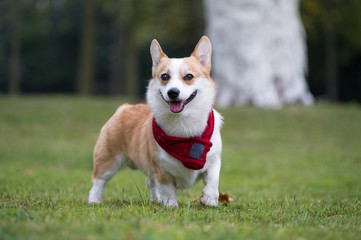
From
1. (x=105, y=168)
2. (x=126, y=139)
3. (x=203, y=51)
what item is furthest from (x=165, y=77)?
(x=105, y=168)

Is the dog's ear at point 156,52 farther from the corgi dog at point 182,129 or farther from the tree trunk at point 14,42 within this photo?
the tree trunk at point 14,42

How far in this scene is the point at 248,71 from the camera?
54.3 ft

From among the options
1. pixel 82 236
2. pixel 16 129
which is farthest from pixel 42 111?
pixel 82 236

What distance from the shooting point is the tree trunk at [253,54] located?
16.6 m

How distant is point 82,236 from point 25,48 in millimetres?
37856

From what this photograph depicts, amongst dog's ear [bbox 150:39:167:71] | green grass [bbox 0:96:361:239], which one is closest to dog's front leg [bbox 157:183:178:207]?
green grass [bbox 0:96:361:239]

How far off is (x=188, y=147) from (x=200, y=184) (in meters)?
3.51

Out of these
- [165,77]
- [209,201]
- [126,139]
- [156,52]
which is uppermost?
[156,52]

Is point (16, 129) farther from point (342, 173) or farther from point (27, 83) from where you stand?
point (27, 83)

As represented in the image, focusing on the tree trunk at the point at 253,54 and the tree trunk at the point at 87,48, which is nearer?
the tree trunk at the point at 253,54

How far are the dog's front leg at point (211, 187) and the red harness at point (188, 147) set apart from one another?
0.18 metres

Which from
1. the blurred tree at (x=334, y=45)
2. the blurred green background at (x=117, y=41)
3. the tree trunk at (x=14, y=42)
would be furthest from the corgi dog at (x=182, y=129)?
the tree trunk at (x=14, y=42)

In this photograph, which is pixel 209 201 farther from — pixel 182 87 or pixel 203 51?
pixel 203 51

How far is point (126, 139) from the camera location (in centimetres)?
501
